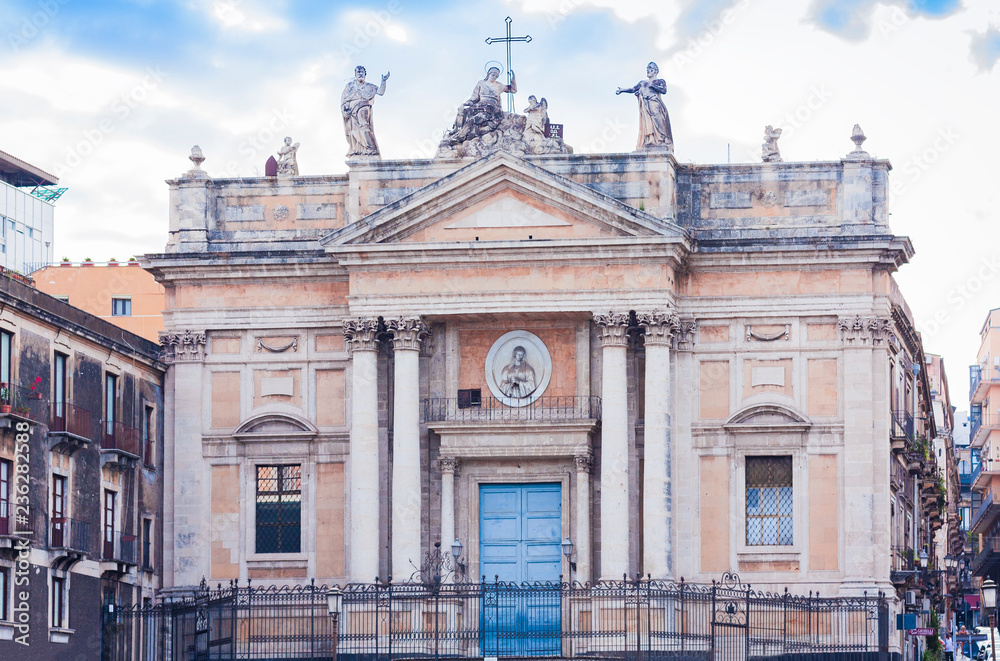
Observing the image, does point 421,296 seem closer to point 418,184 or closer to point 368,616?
point 418,184

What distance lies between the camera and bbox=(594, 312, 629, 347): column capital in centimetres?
4509

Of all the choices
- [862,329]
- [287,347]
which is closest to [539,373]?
[287,347]

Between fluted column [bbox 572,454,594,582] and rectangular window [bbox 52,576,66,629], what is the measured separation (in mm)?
12005

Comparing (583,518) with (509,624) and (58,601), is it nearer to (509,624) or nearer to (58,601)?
(509,624)

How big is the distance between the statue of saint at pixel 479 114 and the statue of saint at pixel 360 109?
198cm

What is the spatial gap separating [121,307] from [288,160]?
2078 centimetres

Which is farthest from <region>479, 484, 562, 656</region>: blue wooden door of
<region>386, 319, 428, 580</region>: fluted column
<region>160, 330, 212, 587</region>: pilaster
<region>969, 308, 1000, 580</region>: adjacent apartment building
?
<region>969, 308, 1000, 580</region>: adjacent apartment building

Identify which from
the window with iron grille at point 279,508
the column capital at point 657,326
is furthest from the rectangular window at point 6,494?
the column capital at point 657,326

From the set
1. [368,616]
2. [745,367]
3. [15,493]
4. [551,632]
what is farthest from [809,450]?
[15,493]

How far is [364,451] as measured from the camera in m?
45.6

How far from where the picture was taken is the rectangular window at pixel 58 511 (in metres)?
41.7

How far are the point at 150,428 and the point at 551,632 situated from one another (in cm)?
1222

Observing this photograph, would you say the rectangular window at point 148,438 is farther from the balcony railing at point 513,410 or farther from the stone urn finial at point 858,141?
the stone urn finial at point 858,141

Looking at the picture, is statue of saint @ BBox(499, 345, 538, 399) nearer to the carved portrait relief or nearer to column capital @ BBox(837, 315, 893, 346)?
the carved portrait relief
